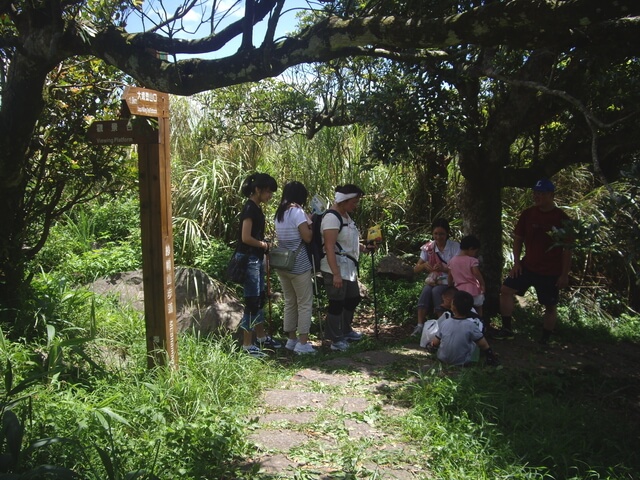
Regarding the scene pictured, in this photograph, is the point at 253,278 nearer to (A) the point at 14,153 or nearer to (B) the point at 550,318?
(A) the point at 14,153

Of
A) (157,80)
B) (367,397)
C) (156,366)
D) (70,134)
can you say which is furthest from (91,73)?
(367,397)

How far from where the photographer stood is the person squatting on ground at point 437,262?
21.5 feet

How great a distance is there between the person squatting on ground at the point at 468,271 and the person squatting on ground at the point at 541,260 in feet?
1.59

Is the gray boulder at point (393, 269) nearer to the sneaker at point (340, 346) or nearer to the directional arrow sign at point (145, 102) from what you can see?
the sneaker at point (340, 346)

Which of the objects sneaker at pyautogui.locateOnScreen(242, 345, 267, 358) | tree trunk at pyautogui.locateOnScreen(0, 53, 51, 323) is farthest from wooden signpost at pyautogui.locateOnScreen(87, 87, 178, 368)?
sneaker at pyautogui.locateOnScreen(242, 345, 267, 358)

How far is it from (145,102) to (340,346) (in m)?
3.34

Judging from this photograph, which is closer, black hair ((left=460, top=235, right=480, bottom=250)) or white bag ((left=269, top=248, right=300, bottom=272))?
white bag ((left=269, top=248, right=300, bottom=272))

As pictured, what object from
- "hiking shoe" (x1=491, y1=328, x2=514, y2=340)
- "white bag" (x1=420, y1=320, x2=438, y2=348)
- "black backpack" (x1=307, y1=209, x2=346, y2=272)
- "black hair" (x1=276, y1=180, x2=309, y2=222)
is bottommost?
"hiking shoe" (x1=491, y1=328, x2=514, y2=340)

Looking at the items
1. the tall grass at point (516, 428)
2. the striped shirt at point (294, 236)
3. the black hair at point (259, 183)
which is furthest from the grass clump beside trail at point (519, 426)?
the black hair at point (259, 183)

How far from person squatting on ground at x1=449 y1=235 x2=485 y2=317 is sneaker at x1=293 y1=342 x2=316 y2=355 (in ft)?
5.29

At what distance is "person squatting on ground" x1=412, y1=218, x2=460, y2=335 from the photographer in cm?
656

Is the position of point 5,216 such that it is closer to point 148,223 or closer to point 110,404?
point 148,223

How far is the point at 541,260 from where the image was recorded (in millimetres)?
6273

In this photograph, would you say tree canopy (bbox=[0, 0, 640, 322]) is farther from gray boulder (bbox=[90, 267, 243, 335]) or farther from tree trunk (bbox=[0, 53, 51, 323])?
gray boulder (bbox=[90, 267, 243, 335])
